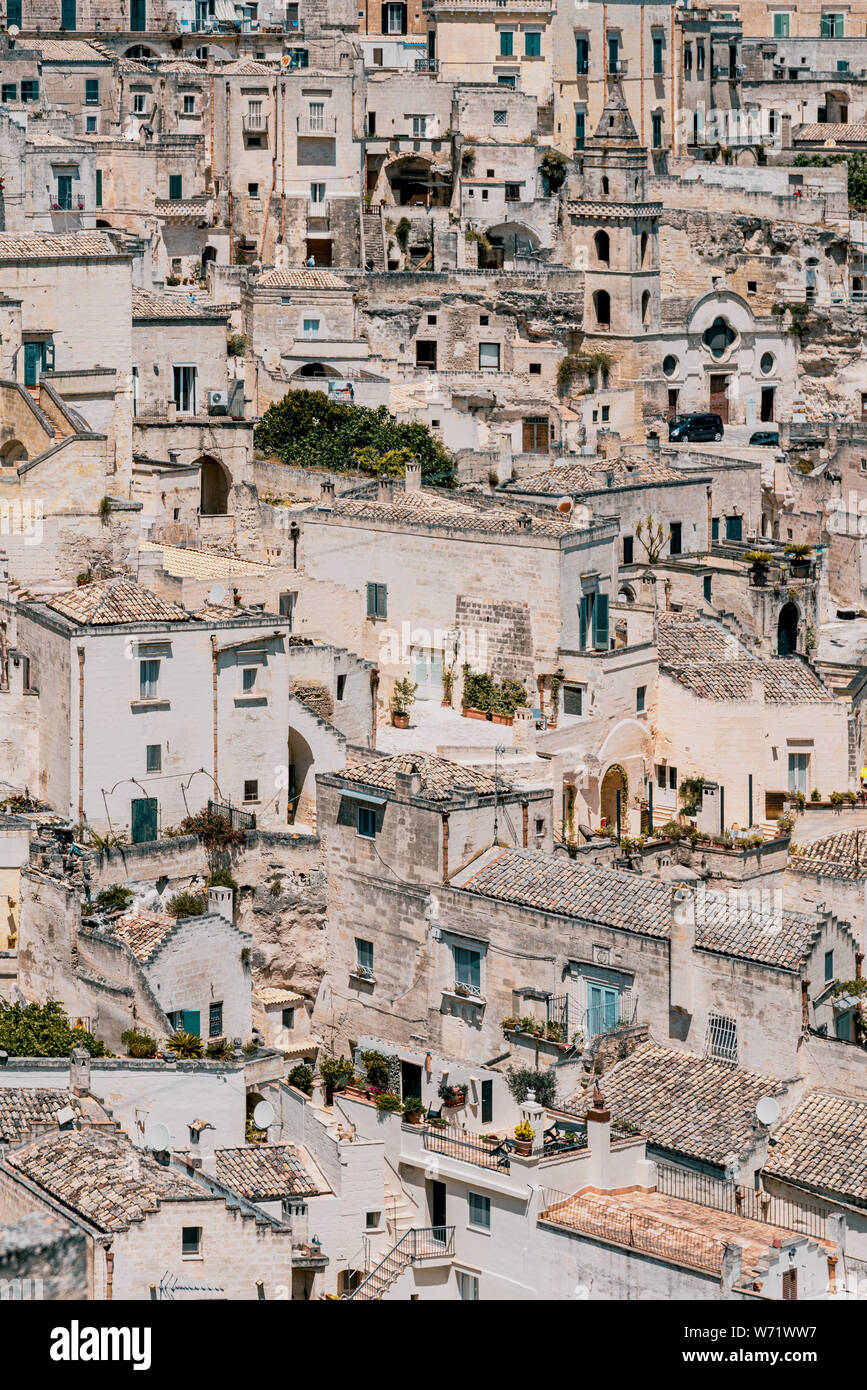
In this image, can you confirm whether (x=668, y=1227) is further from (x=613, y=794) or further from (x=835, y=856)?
(x=613, y=794)

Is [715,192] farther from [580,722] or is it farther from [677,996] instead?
[677,996]

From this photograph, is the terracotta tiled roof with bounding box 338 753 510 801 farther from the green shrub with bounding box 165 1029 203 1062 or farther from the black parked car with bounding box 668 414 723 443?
the black parked car with bounding box 668 414 723 443

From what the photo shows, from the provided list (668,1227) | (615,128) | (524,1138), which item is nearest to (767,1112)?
(668,1227)

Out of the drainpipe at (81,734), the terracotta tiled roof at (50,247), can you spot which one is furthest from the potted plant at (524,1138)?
the terracotta tiled roof at (50,247)

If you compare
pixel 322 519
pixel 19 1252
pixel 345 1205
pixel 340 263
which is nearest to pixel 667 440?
pixel 340 263

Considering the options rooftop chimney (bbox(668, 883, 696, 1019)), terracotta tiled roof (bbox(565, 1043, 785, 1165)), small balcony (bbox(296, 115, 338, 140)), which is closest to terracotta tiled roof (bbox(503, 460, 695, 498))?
rooftop chimney (bbox(668, 883, 696, 1019))

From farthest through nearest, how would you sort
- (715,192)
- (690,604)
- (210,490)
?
(715,192), (210,490), (690,604)

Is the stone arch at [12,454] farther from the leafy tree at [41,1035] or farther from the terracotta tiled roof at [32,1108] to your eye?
the terracotta tiled roof at [32,1108]
